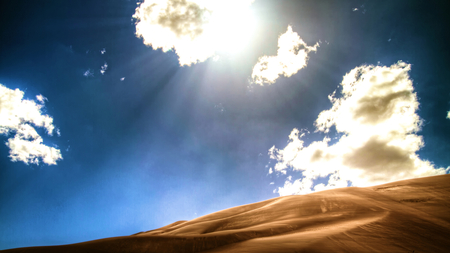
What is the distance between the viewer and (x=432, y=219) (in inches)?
380

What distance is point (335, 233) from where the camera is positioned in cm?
764

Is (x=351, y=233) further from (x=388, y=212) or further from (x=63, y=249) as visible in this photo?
(x=63, y=249)

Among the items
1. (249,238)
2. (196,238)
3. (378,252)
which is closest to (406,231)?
(378,252)

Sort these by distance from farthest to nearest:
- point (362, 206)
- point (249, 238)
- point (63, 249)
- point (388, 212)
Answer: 1. point (362, 206)
2. point (388, 212)
3. point (249, 238)
4. point (63, 249)

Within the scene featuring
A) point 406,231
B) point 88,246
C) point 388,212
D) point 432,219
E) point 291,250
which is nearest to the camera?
point 291,250

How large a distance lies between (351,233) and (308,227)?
2646mm

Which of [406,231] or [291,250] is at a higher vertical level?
[291,250]

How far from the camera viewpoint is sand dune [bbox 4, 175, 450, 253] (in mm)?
6711

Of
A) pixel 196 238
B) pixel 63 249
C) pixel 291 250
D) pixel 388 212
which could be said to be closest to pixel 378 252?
pixel 291 250

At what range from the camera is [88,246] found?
7586mm

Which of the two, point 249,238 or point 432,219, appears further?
point 432,219

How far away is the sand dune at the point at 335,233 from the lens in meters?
6.71

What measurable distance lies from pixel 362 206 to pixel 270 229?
8574 millimetres

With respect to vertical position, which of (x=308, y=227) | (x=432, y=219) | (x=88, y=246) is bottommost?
(x=432, y=219)
